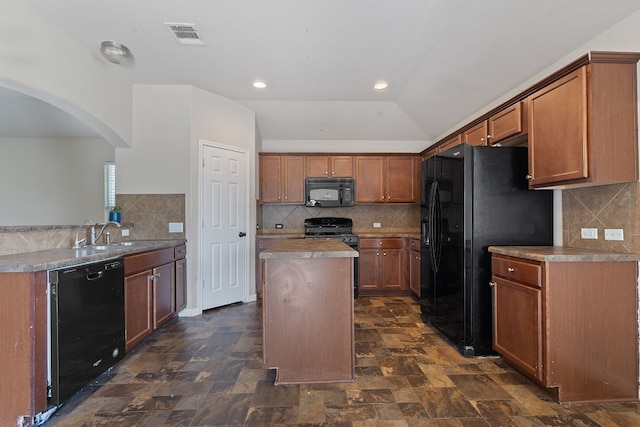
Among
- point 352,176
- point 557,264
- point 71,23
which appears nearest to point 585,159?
point 557,264

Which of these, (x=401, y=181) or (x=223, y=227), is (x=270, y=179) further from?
(x=401, y=181)

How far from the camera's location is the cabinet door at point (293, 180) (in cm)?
462

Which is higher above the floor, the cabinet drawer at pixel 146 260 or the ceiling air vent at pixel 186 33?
the ceiling air vent at pixel 186 33

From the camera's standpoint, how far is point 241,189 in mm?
3988

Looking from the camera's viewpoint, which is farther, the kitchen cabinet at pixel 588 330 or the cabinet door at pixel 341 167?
the cabinet door at pixel 341 167

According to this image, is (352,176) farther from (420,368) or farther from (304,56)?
(420,368)

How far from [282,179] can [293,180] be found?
179 mm

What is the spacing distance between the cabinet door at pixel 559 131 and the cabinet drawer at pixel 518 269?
64 cm

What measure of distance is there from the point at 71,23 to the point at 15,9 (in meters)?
0.37

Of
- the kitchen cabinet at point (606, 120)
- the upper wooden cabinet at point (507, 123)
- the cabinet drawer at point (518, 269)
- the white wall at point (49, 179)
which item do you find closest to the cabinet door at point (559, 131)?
the kitchen cabinet at point (606, 120)

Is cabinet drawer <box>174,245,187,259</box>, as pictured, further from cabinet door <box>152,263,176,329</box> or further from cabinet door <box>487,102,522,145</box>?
cabinet door <box>487,102,522,145</box>

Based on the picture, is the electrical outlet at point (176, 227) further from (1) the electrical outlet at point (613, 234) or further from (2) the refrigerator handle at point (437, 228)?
(1) the electrical outlet at point (613, 234)

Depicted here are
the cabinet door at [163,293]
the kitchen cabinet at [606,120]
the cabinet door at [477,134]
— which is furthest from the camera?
the cabinet door at [477,134]

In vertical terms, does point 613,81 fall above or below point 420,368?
above
